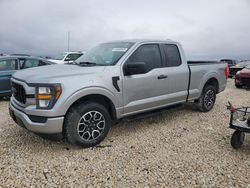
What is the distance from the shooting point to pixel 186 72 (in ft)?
17.3

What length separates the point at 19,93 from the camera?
3.74 metres

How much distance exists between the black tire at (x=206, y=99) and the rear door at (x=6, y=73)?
5622 millimetres

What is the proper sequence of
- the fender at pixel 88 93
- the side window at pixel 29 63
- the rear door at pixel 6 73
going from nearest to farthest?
the fender at pixel 88 93 < the rear door at pixel 6 73 < the side window at pixel 29 63

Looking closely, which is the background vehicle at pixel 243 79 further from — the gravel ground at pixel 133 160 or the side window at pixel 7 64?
the side window at pixel 7 64

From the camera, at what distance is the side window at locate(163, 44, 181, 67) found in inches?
196

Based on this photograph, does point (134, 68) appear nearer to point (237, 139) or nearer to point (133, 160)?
point (133, 160)

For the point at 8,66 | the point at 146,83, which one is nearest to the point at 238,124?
the point at 146,83

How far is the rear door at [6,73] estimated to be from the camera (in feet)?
22.9

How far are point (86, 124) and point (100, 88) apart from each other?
0.63m

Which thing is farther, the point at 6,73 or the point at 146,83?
the point at 6,73

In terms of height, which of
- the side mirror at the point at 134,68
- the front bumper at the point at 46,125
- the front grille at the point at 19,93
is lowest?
the front bumper at the point at 46,125

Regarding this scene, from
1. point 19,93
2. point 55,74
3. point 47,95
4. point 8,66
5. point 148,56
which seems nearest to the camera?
point 47,95

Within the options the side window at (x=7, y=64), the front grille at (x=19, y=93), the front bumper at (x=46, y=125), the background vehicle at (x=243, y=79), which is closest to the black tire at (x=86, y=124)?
the front bumper at (x=46, y=125)

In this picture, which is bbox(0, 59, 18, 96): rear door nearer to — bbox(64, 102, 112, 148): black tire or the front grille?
the front grille
